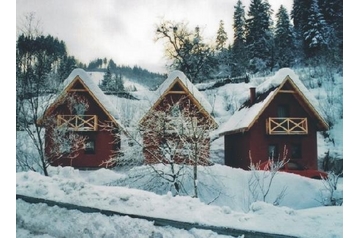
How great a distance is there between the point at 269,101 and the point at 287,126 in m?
0.38

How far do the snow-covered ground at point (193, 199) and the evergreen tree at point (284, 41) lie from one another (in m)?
0.28

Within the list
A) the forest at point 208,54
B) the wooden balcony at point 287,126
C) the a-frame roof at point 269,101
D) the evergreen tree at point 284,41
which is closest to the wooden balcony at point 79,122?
the forest at point 208,54

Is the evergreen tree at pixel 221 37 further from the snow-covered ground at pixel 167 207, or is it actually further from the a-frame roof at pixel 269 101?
the snow-covered ground at pixel 167 207

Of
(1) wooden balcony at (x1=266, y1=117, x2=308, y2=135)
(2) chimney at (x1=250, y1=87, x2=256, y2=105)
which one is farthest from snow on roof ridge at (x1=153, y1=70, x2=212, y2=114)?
(1) wooden balcony at (x1=266, y1=117, x2=308, y2=135)

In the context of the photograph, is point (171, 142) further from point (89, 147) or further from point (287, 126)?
point (287, 126)

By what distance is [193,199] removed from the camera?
15.0 ft

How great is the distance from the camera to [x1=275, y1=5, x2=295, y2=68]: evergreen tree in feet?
15.7

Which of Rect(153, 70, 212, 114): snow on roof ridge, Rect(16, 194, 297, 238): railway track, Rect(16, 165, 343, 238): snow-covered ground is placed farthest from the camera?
Rect(153, 70, 212, 114): snow on roof ridge

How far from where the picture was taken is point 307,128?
4758 millimetres

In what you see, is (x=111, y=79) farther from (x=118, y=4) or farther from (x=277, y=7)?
(x=277, y=7)

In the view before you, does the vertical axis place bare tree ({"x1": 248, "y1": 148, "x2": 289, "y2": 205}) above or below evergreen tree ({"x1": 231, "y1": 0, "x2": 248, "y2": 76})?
below

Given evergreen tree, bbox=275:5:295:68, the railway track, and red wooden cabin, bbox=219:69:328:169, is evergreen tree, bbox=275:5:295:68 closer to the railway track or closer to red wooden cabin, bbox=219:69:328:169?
red wooden cabin, bbox=219:69:328:169

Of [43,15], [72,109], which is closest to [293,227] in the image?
[72,109]
